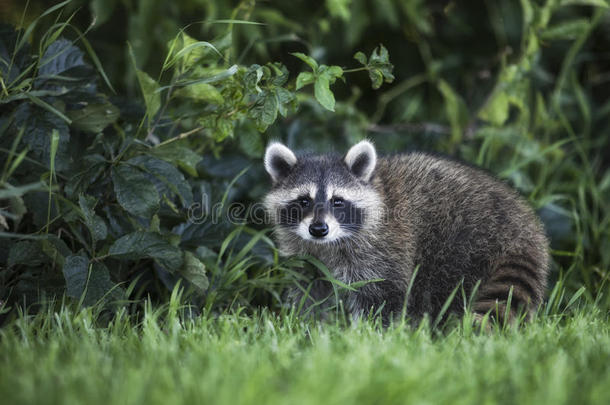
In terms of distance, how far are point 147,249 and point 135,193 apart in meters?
0.31

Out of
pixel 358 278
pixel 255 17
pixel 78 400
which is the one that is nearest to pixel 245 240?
pixel 358 278

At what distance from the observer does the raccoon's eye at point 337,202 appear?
174 inches

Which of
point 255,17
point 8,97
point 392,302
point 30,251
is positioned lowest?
point 392,302

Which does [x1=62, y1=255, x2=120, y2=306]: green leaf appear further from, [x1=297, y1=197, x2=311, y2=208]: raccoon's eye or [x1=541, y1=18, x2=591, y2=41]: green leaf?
[x1=541, y1=18, x2=591, y2=41]: green leaf

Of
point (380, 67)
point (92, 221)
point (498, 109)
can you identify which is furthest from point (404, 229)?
point (92, 221)

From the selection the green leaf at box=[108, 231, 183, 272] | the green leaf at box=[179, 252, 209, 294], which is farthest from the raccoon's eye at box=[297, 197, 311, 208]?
the green leaf at box=[108, 231, 183, 272]

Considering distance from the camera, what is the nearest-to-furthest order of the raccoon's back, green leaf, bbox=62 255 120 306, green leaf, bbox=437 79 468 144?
1. green leaf, bbox=62 255 120 306
2. the raccoon's back
3. green leaf, bbox=437 79 468 144

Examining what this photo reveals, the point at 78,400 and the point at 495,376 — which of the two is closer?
the point at 78,400

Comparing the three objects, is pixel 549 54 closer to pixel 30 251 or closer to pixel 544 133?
pixel 544 133

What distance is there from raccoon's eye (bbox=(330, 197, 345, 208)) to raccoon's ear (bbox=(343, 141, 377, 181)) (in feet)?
0.66

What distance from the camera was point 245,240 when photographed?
460 cm

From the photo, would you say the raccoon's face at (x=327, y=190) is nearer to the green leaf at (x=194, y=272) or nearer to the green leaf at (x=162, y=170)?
the green leaf at (x=194, y=272)

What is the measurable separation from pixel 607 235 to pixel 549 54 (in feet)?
7.92

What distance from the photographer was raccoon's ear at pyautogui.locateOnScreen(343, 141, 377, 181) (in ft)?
14.3
